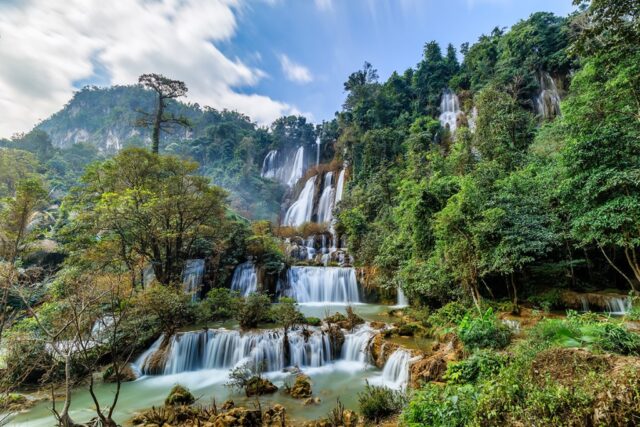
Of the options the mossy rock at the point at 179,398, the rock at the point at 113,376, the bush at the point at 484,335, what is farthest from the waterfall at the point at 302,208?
the bush at the point at 484,335

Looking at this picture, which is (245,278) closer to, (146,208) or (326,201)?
(146,208)

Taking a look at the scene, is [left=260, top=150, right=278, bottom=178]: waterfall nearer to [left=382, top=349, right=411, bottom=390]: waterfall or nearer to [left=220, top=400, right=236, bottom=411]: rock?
[left=382, top=349, right=411, bottom=390]: waterfall

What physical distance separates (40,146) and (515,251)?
5726 centimetres

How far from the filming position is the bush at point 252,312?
10930mm

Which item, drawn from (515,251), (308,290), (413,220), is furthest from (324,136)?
(515,251)

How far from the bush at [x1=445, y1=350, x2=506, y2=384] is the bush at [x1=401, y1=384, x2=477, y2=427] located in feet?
2.41

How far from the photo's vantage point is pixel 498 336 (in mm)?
6262

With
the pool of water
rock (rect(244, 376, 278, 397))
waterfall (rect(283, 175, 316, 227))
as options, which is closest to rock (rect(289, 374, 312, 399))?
the pool of water

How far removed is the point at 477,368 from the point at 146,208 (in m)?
12.8

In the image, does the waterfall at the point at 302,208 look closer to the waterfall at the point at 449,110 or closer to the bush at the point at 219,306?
the waterfall at the point at 449,110

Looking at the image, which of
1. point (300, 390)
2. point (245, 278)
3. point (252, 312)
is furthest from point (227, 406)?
point (245, 278)

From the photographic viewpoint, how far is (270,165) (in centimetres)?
4625

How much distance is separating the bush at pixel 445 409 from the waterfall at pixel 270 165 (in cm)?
4330

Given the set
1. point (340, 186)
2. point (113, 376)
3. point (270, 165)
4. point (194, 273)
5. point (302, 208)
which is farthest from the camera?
point (270, 165)
